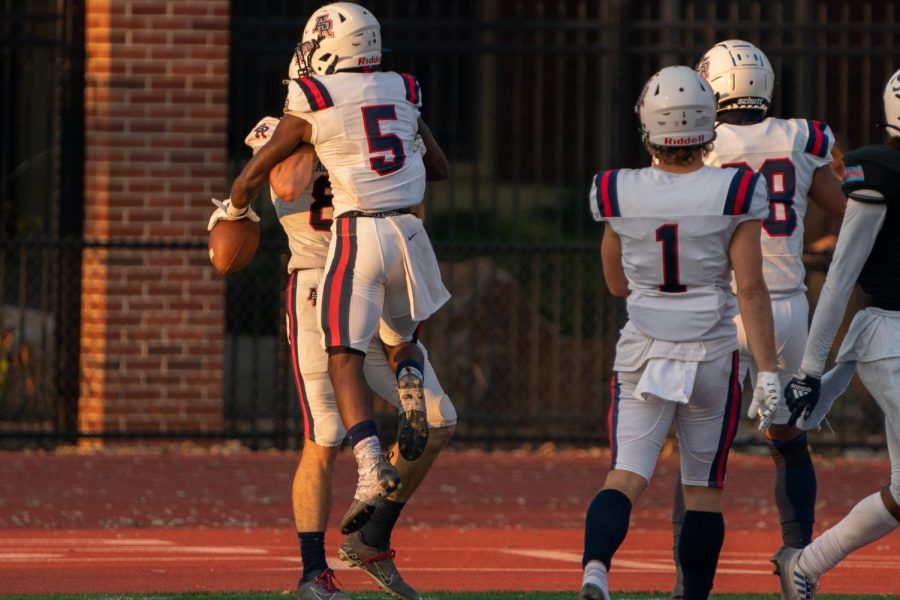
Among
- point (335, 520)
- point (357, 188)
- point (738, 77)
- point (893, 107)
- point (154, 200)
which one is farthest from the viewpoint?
point (154, 200)

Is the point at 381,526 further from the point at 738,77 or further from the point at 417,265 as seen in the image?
the point at 738,77

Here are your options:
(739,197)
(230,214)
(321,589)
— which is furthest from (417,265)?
(739,197)

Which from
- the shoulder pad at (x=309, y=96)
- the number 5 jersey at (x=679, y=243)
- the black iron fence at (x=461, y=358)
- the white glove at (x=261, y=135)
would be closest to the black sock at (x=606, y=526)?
the number 5 jersey at (x=679, y=243)

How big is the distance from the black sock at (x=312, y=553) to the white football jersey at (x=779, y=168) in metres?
2.00

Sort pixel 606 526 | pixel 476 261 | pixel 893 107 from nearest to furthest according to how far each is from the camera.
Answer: pixel 606 526 → pixel 893 107 → pixel 476 261

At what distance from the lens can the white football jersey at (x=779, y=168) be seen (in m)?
7.12

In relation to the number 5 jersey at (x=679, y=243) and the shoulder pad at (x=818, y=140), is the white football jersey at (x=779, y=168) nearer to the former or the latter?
the shoulder pad at (x=818, y=140)

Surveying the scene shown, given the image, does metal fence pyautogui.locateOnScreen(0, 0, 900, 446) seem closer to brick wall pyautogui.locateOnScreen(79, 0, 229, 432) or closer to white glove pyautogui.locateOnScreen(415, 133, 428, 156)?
brick wall pyautogui.locateOnScreen(79, 0, 229, 432)

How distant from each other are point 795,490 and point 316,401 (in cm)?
190

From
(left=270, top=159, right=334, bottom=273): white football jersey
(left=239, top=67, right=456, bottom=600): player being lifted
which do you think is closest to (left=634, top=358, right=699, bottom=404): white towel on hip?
(left=239, top=67, right=456, bottom=600): player being lifted

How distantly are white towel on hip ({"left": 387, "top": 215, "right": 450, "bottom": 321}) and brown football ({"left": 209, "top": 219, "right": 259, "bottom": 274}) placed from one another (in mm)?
561

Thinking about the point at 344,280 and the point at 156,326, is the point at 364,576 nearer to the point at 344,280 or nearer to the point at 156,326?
the point at 344,280

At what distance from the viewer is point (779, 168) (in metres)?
7.14

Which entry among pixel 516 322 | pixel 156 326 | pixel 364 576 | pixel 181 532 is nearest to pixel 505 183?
pixel 516 322
